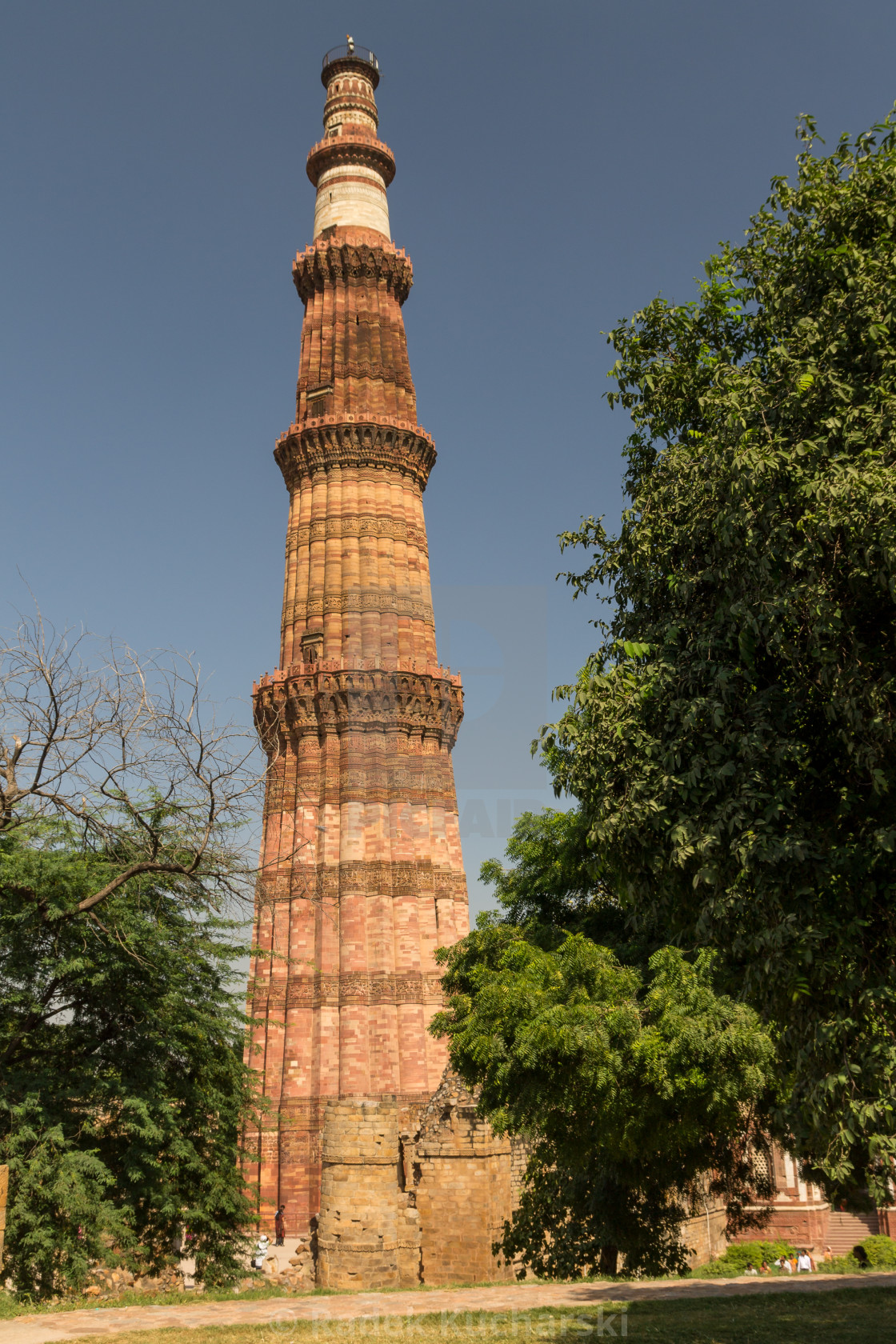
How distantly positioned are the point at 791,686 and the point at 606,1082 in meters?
7.34

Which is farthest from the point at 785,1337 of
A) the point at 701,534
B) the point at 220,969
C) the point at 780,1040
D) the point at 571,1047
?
the point at 220,969

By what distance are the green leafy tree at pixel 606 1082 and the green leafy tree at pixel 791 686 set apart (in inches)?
181

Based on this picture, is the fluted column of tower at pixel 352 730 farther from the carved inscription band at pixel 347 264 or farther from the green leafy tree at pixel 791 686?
the green leafy tree at pixel 791 686

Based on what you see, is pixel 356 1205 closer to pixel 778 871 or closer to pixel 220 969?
pixel 220 969

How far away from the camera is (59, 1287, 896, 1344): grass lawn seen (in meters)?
9.42

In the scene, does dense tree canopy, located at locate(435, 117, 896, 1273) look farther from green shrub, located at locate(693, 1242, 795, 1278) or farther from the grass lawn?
green shrub, located at locate(693, 1242, 795, 1278)

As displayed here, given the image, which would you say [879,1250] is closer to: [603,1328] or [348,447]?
[603,1328]

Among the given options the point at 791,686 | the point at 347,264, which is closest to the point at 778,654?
the point at 791,686

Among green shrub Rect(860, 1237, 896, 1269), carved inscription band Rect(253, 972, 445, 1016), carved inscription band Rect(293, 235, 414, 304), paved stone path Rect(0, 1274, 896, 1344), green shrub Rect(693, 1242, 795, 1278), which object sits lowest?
green shrub Rect(860, 1237, 896, 1269)

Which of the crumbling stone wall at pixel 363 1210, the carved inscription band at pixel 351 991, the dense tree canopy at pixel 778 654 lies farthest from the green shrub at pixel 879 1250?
the dense tree canopy at pixel 778 654

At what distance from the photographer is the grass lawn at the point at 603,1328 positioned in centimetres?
942

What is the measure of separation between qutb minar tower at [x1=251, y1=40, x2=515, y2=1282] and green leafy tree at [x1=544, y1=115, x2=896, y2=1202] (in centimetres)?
1466

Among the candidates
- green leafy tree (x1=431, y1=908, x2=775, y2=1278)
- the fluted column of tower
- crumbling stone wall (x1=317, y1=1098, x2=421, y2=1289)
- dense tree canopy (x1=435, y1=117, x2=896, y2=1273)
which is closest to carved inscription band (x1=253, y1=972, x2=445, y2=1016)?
the fluted column of tower

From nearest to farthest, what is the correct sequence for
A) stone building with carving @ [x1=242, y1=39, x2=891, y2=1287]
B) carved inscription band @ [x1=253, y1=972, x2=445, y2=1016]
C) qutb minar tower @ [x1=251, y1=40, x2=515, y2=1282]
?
stone building with carving @ [x1=242, y1=39, x2=891, y2=1287], qutb minar tower @ [x1=251, y1=40, x2=515, y2=1282], carved inscription band @ [x1=253, y1=972, x2=445, y2=1016]
